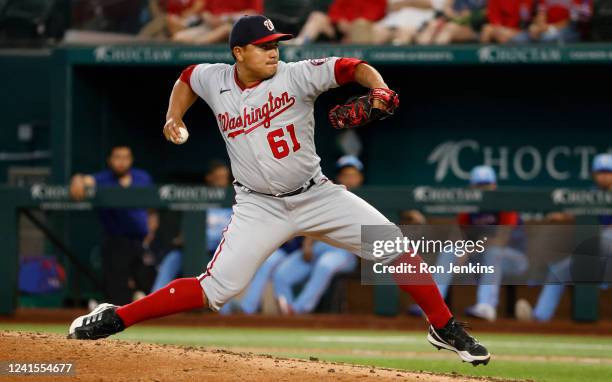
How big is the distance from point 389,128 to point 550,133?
5.61ft

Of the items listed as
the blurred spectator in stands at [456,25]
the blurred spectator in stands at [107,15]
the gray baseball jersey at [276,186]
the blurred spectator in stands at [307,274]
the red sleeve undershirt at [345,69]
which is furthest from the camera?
the blurred spectator in stands at [107,15]

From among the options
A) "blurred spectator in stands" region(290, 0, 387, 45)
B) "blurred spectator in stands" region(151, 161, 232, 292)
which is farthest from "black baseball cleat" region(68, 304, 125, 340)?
"blurred spectator in stands" region(290, 0, 387, 45)

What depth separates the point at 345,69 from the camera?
17.8 feet

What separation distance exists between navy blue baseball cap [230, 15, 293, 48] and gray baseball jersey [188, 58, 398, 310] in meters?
0.17

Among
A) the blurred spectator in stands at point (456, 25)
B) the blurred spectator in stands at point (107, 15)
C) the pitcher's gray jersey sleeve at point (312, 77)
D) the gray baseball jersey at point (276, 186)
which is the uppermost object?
the blurred spectator in stands at point (107, 15)

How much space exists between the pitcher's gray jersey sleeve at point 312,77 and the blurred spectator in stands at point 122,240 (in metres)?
4.40

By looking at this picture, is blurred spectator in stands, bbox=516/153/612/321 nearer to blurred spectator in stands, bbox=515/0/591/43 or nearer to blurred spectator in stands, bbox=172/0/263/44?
blurred spectator in stands, bbox=515/0/591/43

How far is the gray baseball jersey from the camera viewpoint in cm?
556

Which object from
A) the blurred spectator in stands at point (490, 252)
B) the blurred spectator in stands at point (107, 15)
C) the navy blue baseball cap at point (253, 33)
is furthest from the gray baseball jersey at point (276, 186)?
the blurred spectator in stands at point (107, 15)

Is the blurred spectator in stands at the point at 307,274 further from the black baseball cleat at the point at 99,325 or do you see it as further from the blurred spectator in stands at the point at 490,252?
the black baseball cleat at the point at 99,325

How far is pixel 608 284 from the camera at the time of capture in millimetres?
9305

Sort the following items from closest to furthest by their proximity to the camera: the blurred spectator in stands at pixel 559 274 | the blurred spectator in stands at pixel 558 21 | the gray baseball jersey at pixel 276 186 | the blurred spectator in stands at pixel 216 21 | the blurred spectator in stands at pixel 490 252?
the gray baseball jersey at pixel 276 186 < the blurred spectator in stands at pixel 490 252 < the blurred spectator in stands at pixel 559 274 < the blurred spectator in stands at pixel 558 21 < the blurred spectator in stands at pixel 216 21

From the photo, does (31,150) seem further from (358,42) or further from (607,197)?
(607,197)

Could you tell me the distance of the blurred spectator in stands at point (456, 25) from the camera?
11391 millimetres
